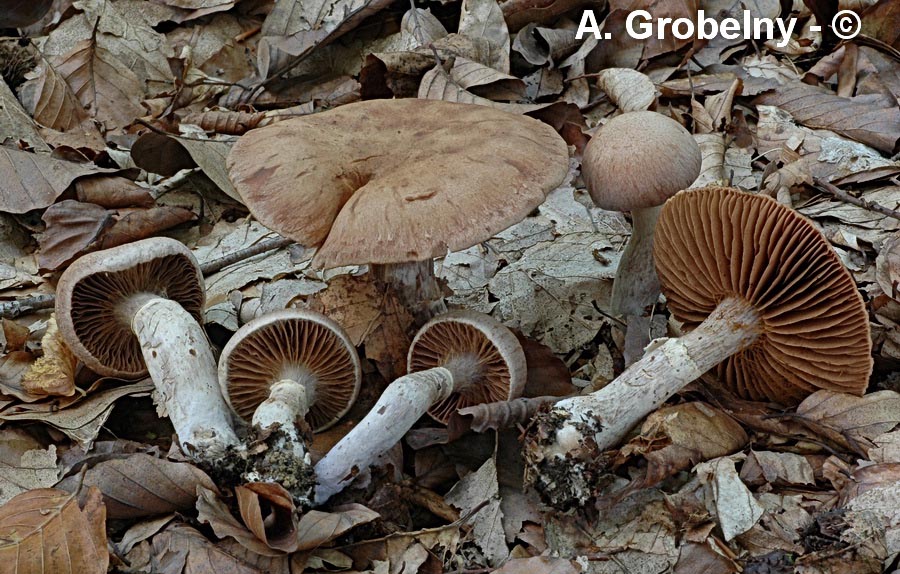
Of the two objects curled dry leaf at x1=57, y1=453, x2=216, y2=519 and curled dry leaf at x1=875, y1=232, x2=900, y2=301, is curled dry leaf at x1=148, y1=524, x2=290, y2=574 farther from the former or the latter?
curled dry leaf at x1=875, y1=232, x2=900, y2=301

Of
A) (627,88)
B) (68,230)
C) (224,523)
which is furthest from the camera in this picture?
(627,88)

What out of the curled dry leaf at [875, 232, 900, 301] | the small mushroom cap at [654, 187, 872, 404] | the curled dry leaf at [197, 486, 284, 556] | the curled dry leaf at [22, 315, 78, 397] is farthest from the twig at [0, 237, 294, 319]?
the curled dry leaf at [875, 232, 900, 301]

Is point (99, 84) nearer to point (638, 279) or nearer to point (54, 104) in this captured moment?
point (54, 104)

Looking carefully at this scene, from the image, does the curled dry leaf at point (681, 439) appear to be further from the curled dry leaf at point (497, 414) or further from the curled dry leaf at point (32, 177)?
the curled dry leaf at point (32, 177)

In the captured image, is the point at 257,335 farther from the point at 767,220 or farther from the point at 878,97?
the point at 878,97

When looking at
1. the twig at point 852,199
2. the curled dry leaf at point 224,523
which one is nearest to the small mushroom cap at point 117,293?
the curled dry leaf at point 224,523

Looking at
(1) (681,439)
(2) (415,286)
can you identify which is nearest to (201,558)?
(2) (415,286)

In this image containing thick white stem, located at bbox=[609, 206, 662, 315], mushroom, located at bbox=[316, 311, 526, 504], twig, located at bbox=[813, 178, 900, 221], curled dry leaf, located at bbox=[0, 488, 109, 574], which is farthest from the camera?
twig, located at bbox=[813, 178, 900, 221]
